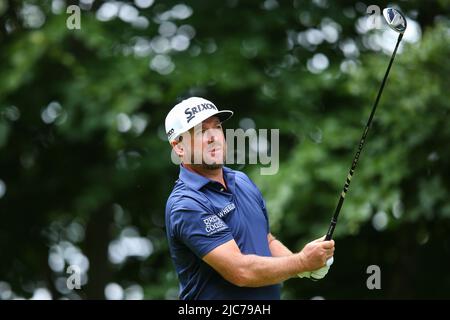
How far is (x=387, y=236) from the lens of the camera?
37.1ft

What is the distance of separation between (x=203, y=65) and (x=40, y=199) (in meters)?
3.69

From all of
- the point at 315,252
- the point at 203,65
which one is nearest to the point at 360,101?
the point at 203,65

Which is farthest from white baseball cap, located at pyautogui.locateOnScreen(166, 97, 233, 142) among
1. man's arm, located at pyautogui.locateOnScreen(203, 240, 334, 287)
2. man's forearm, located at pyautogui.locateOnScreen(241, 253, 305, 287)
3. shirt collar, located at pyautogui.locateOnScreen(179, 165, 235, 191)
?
man's forearm, located at pyautogui.locateOnScreen(241, 253, 305, 287)

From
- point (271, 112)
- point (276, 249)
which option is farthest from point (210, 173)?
point (271, 112)

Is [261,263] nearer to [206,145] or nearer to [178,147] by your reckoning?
[206,145]

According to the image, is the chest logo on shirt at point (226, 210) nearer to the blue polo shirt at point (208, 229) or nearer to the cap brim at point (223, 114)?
the blue polo shirt at point (208, 229)

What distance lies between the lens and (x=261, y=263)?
464 centimetres

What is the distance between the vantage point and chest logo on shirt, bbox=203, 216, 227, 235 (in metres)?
4.68

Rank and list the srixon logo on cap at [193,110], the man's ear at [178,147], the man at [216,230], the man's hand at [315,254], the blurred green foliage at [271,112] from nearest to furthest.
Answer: the man's hand at [315,254] < the man at [216,230] < the srixon logo on cap at [193,110] < the man's ear at [178,147] < the blurred green foliage at [271,112]

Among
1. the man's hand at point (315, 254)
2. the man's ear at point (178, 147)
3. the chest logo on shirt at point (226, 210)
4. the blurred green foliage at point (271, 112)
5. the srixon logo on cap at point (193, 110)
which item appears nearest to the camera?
the man's hand at point (315, 254)

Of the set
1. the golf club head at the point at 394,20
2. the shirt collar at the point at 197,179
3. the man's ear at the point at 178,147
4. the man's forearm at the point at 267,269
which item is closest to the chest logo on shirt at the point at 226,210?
the shirt collar at the point at 197,179

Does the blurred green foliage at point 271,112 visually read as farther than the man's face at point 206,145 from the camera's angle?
Yes

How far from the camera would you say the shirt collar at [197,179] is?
4.90 m
